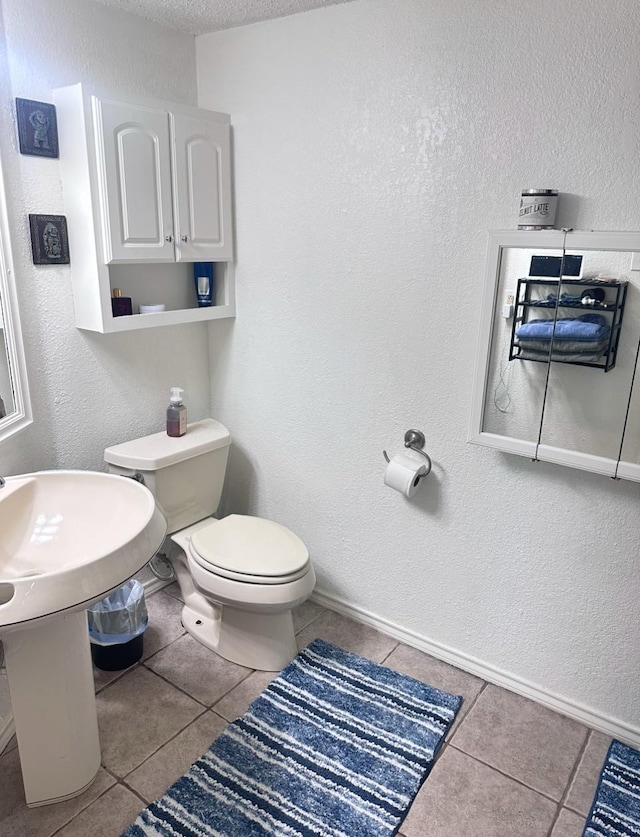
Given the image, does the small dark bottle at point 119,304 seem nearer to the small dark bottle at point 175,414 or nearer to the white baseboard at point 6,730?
the small dark bottle at point 175,414

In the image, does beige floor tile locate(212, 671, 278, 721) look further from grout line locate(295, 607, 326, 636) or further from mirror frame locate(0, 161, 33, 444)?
mirror frame locate(0, 161, 33, 444)

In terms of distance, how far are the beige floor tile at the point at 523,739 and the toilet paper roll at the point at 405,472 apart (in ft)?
2.45

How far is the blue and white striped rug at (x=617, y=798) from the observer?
164 cm

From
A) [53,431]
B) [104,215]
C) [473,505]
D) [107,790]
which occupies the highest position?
[104,215]

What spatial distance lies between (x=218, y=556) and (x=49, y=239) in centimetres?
117

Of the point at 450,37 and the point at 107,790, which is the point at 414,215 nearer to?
the point at 450,37

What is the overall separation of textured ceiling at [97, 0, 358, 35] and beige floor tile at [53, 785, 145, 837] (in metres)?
2.36

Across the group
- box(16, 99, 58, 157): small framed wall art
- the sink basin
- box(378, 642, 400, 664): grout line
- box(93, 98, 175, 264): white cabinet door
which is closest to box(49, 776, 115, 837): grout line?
the sink basin

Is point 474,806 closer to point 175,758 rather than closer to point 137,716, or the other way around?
point 175,758

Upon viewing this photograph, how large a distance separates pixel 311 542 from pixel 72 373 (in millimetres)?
1126

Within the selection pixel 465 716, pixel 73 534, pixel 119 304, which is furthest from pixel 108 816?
pixel 119 304

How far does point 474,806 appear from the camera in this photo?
5.60 feet

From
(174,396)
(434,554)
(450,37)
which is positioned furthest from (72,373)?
(450,37)

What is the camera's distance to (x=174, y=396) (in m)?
2.38
